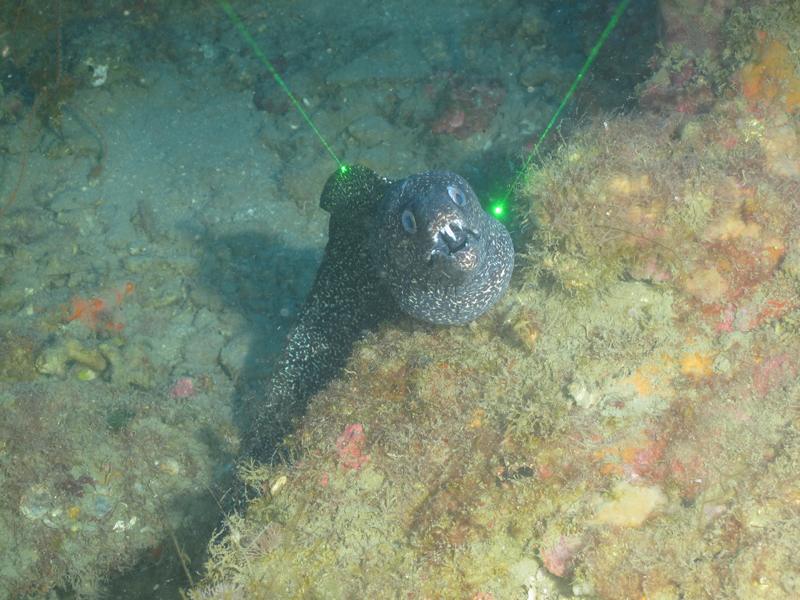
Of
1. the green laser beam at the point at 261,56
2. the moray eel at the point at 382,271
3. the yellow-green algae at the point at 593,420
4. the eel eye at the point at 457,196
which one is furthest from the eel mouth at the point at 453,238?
the green laser beam at the point at 261,56

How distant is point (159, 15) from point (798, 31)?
9.87m

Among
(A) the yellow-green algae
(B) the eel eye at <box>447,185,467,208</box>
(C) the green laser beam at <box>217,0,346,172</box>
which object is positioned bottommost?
(C) the green laser beam at <box>217,0,346,172</box>

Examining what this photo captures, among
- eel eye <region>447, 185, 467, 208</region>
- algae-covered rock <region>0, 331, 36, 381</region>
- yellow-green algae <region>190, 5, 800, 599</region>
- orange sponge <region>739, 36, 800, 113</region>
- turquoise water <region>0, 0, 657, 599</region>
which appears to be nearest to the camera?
yellow-green algae <region>190, 5, 800, 599</region>

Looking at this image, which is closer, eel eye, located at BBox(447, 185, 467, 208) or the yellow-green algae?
the yellow-green algae

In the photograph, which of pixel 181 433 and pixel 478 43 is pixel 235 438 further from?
pixel 478 43

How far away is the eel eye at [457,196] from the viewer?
2.87 m

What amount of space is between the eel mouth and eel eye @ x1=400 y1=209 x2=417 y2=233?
185 mm

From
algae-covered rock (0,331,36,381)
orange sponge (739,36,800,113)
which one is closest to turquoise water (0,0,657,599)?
algae-covered rock (0,331,36,381)

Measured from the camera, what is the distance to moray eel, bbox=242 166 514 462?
9.26 ft

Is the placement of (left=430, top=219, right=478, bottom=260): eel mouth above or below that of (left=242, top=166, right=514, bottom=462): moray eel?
above

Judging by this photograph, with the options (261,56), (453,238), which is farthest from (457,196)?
(261,56)

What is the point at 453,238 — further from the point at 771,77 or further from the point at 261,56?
the point at 261,56

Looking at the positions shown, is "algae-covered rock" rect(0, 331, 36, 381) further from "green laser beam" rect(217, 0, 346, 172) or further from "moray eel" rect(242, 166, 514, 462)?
"green laser beam" rect(217, 0, 346, 172)

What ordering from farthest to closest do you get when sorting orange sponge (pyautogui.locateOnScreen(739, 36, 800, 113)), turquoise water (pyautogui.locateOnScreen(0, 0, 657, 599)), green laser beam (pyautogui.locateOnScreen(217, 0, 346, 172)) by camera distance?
green laser beam (pyautogui.locateOnScreen(217, 0, 346, 172))
turquoise water (pyautogui.locateOnScreen(0, 0, 657, 599))
orange sponge (pyautogui.locateOnScreen(739, 36, 800, 113))
